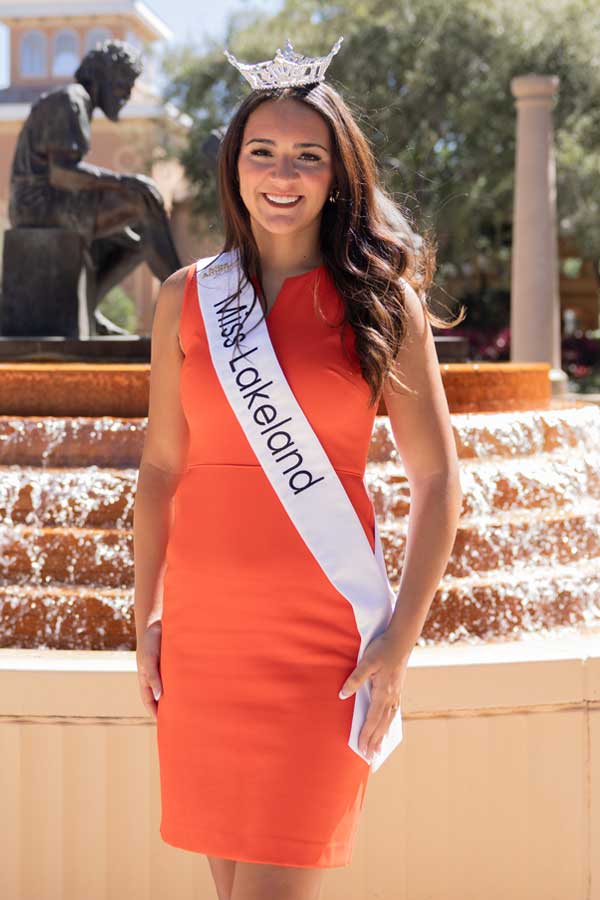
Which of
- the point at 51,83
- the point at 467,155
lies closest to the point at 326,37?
the point at 467,155

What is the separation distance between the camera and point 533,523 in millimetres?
4703

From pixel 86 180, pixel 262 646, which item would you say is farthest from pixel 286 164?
pixel 86 180

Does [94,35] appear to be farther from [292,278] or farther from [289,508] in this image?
[289,508]

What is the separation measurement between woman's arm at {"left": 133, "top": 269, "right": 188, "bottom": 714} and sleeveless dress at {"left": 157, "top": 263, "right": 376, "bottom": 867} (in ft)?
0.36

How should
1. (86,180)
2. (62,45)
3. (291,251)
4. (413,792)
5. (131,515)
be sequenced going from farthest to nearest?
(62,45) → (86,180) → (131,515) → (413,792) → (291,251)

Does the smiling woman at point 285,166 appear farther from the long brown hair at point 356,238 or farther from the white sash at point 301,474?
the white sash at point 301,474

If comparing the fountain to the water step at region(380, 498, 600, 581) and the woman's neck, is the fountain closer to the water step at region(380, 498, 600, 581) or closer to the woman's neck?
the water step at region(380, 498, 600, 581)

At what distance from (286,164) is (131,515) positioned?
233 centimetres

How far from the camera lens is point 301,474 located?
2232 millimetres

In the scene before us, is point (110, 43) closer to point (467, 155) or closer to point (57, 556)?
point (57, 556)

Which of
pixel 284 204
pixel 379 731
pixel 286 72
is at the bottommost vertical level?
pixel 379 731

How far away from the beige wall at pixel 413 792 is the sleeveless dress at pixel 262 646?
118 cm

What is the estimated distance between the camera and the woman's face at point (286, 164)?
7.47ft

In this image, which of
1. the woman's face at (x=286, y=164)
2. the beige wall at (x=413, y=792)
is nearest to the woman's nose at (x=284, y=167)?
the woman's face at (x=286, y=164)
